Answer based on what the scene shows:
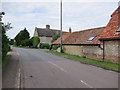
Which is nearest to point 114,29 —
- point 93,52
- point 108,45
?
point 108,45

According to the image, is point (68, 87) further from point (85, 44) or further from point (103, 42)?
point (85, 44)

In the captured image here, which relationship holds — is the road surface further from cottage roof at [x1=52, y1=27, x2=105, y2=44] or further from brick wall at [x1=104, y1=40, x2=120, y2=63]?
cottage roof at [x1=52, y1=27, x2=105, y2=44]

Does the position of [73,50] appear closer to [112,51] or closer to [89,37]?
[89,37]

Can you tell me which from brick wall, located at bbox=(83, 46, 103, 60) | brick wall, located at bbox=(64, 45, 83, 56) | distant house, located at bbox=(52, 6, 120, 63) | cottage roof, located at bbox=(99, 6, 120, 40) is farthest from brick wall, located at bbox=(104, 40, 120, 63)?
brick wall, located at bbox=(64, 45, 83, 56)

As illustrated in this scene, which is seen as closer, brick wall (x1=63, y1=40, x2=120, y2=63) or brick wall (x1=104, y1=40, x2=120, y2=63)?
brick wall (x1=104, y1=40, x2=120, y2=63)

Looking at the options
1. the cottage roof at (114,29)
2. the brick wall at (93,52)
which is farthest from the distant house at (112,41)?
the brick wall at (93,52)

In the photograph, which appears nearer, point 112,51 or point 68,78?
point 68,78

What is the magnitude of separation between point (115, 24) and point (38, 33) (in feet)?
125

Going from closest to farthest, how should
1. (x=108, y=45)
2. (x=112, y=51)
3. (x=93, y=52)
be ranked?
(x=112, y=51)
(x=108, y=45)
(x=93, y=52)

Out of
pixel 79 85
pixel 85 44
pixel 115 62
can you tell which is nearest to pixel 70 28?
pixel 85 44

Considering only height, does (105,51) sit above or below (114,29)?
below

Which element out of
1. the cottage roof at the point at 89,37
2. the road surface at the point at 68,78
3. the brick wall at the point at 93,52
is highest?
the cottage roof at the point at 89,37

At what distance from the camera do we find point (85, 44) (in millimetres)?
15695

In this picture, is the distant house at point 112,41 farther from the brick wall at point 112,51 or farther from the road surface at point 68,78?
the road surface at point 68,78
